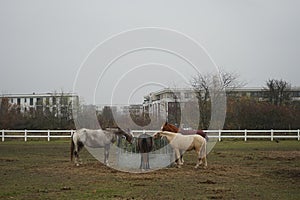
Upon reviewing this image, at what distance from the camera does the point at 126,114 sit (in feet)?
100

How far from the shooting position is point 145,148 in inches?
672

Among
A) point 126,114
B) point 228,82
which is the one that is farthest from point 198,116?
point 228,82

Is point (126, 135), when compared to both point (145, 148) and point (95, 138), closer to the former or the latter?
point (95, 138)

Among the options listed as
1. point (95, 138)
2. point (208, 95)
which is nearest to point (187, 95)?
point (208, 95)

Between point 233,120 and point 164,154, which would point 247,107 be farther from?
point 164,154

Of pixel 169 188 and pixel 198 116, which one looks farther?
pixel 198 116

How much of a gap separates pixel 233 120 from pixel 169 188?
3470 centimetres

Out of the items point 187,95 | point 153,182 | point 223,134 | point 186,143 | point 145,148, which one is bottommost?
point 153,182

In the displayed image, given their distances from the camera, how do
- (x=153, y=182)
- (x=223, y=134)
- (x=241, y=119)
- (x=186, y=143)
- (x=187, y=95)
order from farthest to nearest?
(x=187, y=95), (x=241, y=119), (x=223, y=134), (x=186, y=143), (x=153, y=182)

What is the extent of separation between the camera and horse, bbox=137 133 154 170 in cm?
Answer: 1678

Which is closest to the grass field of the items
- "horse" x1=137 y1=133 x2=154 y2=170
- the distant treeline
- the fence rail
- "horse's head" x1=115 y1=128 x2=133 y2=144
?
"horse" x1=137 y1=133 x2=154 y2=170

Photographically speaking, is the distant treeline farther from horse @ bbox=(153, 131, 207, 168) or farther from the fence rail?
horse @ bbox=(153, 131, 207, 168)

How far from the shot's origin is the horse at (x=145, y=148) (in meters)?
16.8

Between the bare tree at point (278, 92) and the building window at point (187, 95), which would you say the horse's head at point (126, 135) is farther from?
the bare tree at point (278, 92)
